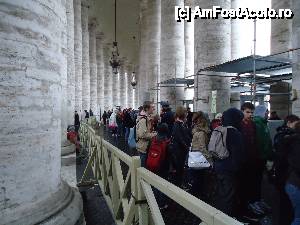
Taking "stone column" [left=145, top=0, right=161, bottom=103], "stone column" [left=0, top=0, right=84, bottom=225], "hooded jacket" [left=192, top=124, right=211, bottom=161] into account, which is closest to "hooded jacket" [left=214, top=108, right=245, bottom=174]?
"hooded jacket" [left=192, top=124, right=211, bottom=161]

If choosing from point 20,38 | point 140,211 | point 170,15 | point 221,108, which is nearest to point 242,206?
point 140,211

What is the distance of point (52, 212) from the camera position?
296cm

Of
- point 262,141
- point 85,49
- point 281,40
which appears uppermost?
point 85,49

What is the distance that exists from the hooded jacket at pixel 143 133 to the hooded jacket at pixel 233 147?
1.63 metres

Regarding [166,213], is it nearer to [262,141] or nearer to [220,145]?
[220,145]

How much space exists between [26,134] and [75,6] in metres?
17.7

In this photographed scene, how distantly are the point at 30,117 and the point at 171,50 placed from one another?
15962 millimetres

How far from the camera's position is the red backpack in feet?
16.1

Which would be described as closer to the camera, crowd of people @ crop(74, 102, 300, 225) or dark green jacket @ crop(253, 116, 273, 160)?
crowd of people @ crop(74, 102, 300, 225)

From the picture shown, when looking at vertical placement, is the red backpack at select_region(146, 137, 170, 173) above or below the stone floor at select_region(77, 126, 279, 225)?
above

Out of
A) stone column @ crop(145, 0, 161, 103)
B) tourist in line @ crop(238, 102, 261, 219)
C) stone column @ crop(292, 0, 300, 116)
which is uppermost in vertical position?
stone column @ crop(145, 0, 161, 103)

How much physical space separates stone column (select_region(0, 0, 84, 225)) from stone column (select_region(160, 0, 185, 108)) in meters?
14.7

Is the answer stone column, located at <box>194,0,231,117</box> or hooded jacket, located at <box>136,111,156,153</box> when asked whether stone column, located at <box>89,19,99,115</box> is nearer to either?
stone column, located at <box>194,0,231,117</box>

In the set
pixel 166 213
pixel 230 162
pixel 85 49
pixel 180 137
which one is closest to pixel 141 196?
pixel 230 162
